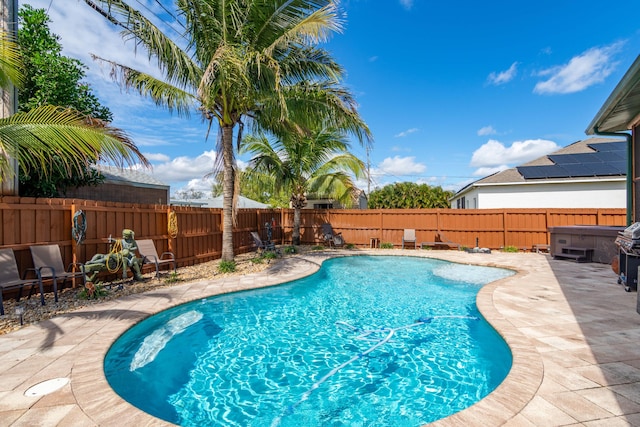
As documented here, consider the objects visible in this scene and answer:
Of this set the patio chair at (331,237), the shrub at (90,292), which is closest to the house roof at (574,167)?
the patio chair at (331,237)

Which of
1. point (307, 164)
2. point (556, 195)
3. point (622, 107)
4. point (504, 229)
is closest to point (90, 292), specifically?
point (307, 164)

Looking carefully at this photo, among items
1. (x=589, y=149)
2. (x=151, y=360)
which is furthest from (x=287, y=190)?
(x=589, y=149)

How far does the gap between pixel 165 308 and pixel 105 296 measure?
1512mm

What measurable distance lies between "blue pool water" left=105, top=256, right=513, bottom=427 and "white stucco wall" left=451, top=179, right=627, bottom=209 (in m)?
9.30

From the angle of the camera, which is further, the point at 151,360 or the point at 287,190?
the point at 287,190

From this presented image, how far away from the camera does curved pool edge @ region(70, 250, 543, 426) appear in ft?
7.80

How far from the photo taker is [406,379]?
357cm

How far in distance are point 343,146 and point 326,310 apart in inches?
350

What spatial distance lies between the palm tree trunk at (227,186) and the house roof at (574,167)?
11834 mm

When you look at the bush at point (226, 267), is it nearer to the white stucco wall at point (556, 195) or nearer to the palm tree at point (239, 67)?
the palm tree at point (239, 67)

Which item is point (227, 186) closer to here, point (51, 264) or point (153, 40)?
point (153, 40)

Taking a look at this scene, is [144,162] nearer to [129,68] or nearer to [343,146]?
[129,68]

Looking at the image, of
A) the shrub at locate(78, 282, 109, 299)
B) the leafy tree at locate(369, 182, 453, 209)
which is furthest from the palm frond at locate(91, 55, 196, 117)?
the leafy tree at locate(369, 182, 453, 209)

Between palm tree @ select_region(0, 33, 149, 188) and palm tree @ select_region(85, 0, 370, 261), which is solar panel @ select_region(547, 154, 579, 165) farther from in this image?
palm tree @ select_region(0, 33, 149, 188)
